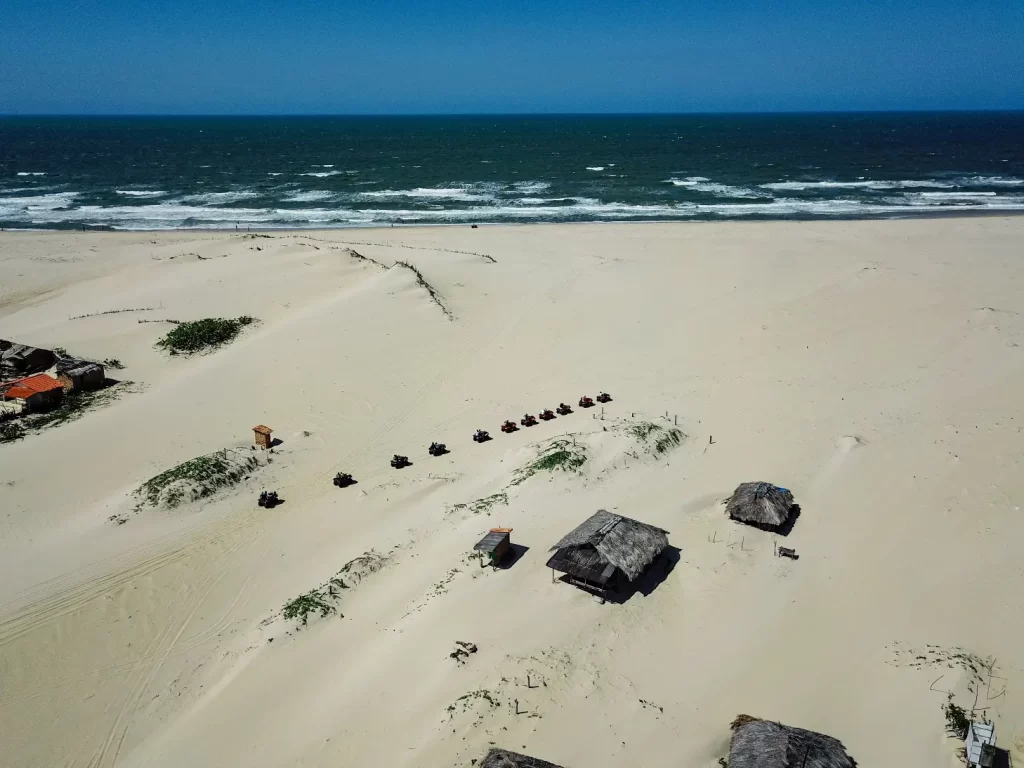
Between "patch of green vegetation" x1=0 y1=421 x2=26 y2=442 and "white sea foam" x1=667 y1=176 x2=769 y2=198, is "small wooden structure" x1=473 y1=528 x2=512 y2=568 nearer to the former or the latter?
"patch of green vegetation" x1=0 y1=421 x2=26 y2=442

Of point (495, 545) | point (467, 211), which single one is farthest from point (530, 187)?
point (495, 545)

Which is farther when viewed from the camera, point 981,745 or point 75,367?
point 75,367

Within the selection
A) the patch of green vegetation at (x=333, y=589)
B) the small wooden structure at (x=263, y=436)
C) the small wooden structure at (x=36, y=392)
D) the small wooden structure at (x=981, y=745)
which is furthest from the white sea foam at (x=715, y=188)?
the small wooden structure at (x=981, y=745)

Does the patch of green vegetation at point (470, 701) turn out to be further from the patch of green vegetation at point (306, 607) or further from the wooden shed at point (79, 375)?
the wooden shed at point (79, 375)

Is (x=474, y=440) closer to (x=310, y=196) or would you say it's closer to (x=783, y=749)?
(x=783, y=749)

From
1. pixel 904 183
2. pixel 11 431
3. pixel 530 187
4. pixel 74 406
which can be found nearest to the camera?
pixel 11 431

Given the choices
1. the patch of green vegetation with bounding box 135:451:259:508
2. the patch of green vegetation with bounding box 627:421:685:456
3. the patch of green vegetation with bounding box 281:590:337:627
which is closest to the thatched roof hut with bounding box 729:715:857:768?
the patch of green vegetation with bounding box 281:590:337:627
